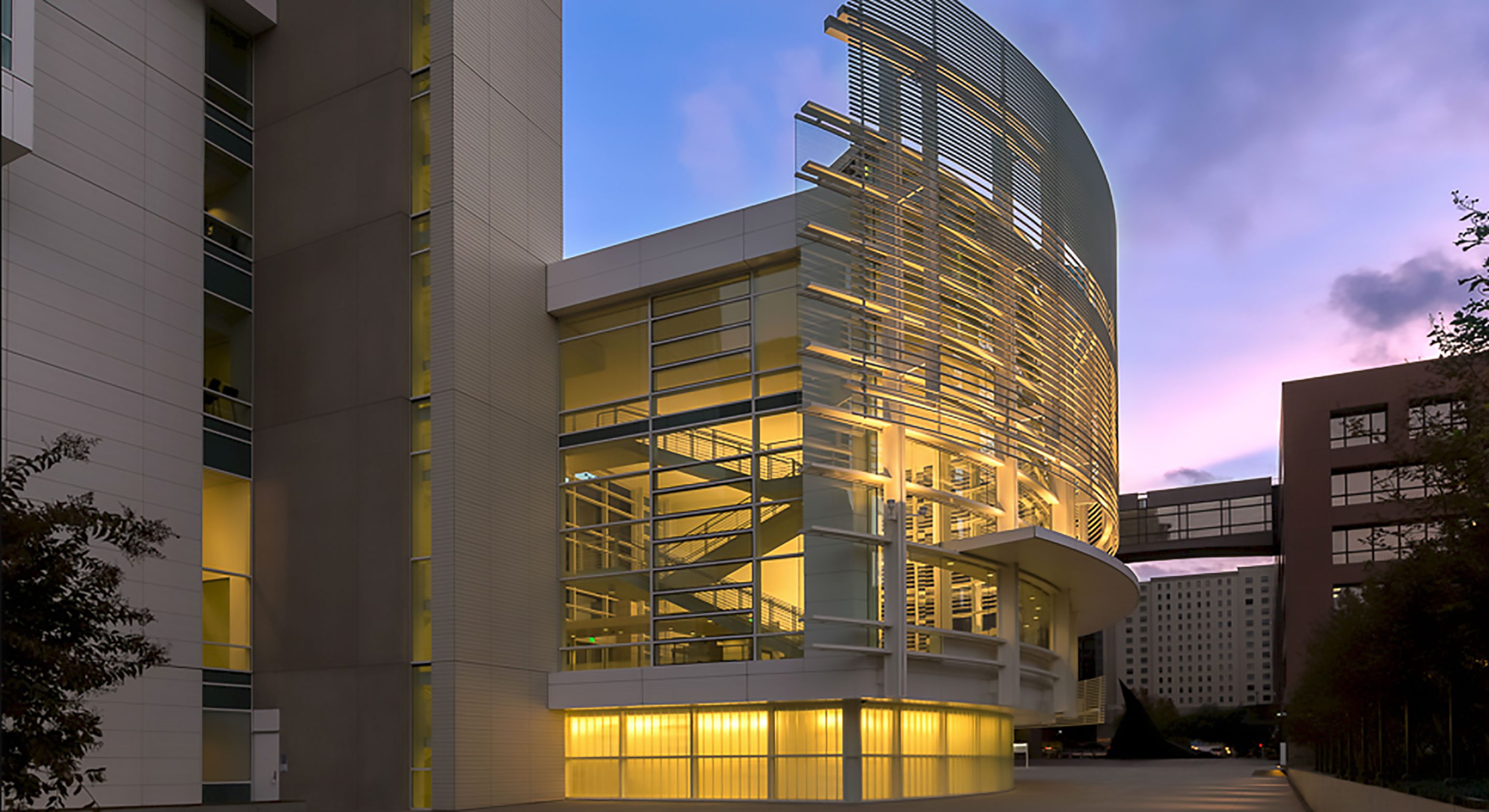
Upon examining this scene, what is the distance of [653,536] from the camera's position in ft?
93.7

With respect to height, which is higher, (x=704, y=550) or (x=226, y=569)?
(x=704, y=550)

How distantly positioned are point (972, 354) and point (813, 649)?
7.35m

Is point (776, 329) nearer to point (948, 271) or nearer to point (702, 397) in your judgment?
point (702, 397)

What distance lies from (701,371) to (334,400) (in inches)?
320

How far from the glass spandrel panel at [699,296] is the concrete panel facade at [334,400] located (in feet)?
18.5

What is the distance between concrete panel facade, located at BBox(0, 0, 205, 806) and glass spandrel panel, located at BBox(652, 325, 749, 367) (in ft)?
33.1

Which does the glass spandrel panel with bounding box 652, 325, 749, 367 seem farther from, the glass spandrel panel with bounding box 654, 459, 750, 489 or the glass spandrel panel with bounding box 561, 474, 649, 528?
the glass spandrel panel with bounding box 561, 474, 649, 528

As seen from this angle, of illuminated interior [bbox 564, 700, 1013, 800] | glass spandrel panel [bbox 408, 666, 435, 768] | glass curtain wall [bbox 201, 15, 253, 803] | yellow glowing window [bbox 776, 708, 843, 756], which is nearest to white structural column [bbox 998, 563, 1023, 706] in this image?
illuminated interior [bbox 564, 700, 1013, 800]

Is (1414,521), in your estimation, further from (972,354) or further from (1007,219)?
(1007,219)

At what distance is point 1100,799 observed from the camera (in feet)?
96.4

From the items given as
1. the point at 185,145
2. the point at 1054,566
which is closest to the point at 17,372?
the point at 185,145

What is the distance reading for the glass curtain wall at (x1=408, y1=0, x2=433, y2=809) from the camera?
26.5m

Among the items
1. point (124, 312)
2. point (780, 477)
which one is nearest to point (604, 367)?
point (780, 477)

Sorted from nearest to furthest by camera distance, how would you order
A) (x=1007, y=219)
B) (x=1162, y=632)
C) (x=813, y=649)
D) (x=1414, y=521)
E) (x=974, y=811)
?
(x=1414, y=521), (x=974, y=811), (x=813, y=649), (x=1007, y=219), (x=1162, y=632)
